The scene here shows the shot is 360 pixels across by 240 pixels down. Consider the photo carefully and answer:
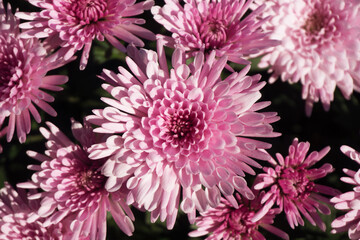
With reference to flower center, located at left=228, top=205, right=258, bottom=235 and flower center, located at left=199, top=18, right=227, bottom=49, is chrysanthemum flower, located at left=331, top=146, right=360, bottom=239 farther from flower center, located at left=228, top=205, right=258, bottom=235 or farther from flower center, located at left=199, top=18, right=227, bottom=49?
flower center, located at left=199, top=18, right=227, bottom=49

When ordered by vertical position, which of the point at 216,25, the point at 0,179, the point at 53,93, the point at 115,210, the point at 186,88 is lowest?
the point at 0,179

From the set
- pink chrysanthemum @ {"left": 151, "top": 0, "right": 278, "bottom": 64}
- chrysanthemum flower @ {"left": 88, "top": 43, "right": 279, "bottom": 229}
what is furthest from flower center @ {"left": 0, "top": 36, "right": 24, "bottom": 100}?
pink chrysanthemum @ {"left": 151, "top": 0, "right": 278, "bottom": 64}

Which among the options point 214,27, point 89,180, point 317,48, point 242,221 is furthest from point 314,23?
point 89,180

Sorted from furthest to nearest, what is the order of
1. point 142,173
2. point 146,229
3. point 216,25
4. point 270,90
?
point 270,90
point 146,229
point 216,25
point 142,173

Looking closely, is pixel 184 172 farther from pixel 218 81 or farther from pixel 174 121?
pixel 218 81

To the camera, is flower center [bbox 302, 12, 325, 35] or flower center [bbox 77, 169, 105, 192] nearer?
flower center [bbox 77, 169, 105, 192]

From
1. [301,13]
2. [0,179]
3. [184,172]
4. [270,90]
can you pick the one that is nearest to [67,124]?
[0,179]

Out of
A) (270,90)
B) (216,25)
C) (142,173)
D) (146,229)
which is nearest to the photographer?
(142,173)

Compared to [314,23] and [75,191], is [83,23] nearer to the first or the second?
[75,191]
